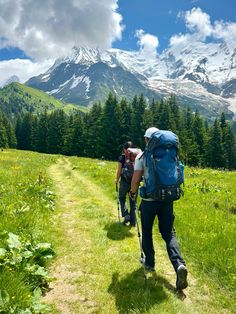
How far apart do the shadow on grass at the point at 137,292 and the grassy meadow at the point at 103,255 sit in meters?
0.02

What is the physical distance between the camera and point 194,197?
15.2 m

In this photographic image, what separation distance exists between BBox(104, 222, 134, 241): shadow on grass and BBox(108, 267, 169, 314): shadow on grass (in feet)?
8.39

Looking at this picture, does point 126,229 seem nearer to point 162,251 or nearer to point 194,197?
point 162,251

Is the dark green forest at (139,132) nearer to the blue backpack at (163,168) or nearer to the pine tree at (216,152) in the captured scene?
the pine tree at (216,152)

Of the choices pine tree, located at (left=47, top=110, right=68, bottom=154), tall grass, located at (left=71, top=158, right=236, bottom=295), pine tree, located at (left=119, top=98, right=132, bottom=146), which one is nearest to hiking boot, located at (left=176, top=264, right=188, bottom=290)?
tall grass, located at (left=71, top=158, right=236, bottom=295)

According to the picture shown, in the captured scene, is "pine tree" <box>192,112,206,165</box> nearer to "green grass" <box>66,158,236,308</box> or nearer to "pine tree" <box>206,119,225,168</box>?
"pine tree" <box>206,119,225,168</box>

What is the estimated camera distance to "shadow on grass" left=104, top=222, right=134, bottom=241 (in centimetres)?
1067

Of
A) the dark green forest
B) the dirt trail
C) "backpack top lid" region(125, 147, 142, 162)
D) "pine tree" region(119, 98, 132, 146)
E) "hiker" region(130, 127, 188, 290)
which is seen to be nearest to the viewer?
the dirt trail

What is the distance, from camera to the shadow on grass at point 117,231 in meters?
10.7

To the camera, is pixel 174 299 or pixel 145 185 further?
pixel 145 185

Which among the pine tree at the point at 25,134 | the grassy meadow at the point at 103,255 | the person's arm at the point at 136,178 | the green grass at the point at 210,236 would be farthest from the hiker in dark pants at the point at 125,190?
the pine tree at the point at 25,134

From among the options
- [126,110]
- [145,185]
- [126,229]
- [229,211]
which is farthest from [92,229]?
[126,110]

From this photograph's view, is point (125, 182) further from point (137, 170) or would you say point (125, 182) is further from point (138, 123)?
point (138, 123)

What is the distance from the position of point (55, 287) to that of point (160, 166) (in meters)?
3.43
